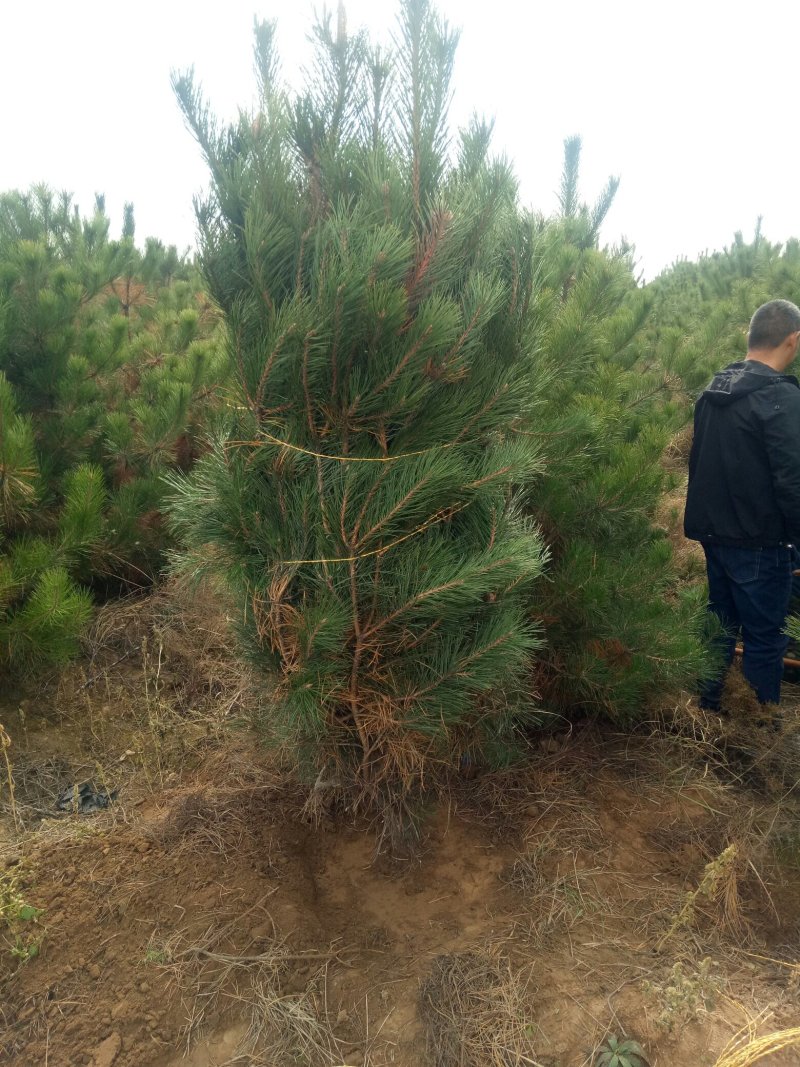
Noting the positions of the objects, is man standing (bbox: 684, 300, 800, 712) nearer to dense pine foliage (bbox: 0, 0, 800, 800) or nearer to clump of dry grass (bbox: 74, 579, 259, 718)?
dense pine foliage (bbox: 0, 0, 800, 800)

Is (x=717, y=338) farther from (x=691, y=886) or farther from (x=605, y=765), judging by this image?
(x=691, y=886)

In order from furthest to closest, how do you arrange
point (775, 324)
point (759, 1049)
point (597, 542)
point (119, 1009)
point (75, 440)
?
point (75, 440) < point (597, 542) < point (775, 324) < point (119, 1009) < point (759, 1049)

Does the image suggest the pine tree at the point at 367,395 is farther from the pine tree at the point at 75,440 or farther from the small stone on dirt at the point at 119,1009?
the pine tree at the point at 75,440

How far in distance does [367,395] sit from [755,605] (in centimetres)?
228

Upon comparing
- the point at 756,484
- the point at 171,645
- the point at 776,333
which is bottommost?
the point at 171,645

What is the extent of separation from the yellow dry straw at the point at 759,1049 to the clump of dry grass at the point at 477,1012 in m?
0.48

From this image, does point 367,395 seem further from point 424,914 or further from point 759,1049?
point 759,1049

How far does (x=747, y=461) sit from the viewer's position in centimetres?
323

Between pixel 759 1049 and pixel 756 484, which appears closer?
pixel 759 1049

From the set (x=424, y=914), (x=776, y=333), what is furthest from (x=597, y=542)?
(x=424, y=914)

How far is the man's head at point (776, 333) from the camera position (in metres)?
3.21

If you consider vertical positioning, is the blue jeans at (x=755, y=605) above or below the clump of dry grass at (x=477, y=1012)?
above

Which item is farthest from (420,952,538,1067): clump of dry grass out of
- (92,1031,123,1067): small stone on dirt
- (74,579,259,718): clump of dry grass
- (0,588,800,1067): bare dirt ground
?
(74,579,259,718): clump of dry grass

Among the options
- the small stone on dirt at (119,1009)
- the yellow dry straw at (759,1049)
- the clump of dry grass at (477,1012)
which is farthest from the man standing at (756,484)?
the small stone on dirt at (119,1009)
